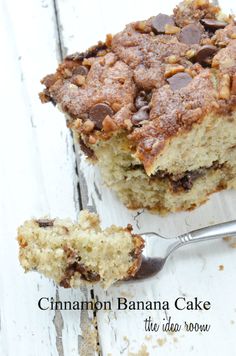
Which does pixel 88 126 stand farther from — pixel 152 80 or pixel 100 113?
pixel 152 80

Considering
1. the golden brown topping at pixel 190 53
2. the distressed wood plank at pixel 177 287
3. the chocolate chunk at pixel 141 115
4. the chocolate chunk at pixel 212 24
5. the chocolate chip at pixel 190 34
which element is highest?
the chocolate chunk at pixel 212 24

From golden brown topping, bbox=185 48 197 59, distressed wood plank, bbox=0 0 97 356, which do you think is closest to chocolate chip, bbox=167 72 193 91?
golden brown topping, bbox=185 48 197 59

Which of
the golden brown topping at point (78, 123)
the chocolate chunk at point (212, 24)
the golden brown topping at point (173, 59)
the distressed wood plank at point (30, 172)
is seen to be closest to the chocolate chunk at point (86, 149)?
the golden brown topping at point (78, 123)

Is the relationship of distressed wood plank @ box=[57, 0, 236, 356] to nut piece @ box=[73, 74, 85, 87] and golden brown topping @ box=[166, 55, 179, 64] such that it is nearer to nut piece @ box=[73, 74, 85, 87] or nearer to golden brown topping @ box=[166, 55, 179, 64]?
nut piece @ box=[73, 74, 85, 87]

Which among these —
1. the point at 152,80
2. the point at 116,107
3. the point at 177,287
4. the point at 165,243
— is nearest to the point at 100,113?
the point at 116,107

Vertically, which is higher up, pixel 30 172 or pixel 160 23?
pixel 160 23

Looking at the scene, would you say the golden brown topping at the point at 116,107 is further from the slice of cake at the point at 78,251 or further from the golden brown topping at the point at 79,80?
the slice of cake at the point at 78,251
